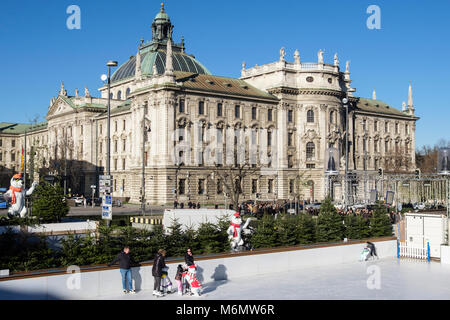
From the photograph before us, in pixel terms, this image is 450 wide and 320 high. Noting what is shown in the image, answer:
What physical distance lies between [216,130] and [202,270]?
55.2 metres

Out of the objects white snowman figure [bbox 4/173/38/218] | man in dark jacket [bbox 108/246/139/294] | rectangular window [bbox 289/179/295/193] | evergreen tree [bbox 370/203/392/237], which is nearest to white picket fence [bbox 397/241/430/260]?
evergreen tree [bbox 370/203/392/237]

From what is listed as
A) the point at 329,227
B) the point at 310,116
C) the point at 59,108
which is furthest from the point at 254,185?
the point at 329,227

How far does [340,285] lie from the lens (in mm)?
21562

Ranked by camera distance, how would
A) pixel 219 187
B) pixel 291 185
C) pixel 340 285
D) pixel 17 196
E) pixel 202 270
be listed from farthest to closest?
pixel 291 185 < pixel 219 187 < pixel 17 196 < pixel 202 270 < pixel 340 285

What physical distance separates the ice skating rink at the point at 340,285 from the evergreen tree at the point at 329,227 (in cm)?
257

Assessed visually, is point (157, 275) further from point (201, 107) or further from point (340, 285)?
point (201, 107)

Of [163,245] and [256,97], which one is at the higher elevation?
[256,97]

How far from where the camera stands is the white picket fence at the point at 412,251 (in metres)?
29.0

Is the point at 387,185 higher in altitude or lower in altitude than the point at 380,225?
higher

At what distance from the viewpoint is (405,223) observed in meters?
31.1

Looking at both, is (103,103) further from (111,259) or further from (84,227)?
(111,259)

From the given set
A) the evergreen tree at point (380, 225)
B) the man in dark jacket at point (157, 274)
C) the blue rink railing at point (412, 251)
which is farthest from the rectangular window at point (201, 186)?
the man in dark jacket at point (157, 274)
